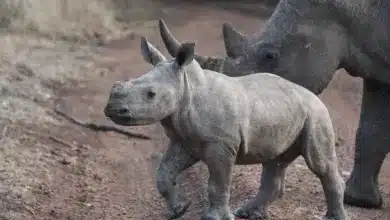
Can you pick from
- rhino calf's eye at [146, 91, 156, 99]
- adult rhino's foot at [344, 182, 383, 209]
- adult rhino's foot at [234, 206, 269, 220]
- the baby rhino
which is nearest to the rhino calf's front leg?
the baby rhino

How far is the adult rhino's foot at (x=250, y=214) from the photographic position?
5516mm

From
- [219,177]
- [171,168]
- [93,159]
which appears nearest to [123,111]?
[171,168]

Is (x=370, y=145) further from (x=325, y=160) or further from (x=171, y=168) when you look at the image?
(x=171, y=168)

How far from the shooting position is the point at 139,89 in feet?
14.6

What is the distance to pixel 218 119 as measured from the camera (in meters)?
4.67

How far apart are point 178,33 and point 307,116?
30.1 ft

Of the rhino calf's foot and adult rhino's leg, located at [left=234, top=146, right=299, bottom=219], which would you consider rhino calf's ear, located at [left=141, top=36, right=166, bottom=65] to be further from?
adult rhino's leg, located at [left=234, top=146, right=299, bottom=219]

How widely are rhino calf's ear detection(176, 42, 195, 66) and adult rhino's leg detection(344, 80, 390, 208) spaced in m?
2.36

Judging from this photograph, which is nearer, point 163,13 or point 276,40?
point 276,40

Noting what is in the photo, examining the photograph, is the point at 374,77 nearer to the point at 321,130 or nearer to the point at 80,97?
the point at 321,130

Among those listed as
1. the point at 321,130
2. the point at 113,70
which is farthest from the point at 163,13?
the point at 321,130

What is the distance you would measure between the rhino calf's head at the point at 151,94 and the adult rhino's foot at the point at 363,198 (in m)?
2.46

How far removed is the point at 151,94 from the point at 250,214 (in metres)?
1.37

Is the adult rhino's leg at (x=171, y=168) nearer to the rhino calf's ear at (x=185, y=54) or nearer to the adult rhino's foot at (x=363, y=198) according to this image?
the rhino calf's ear at (x=185, y=54)
